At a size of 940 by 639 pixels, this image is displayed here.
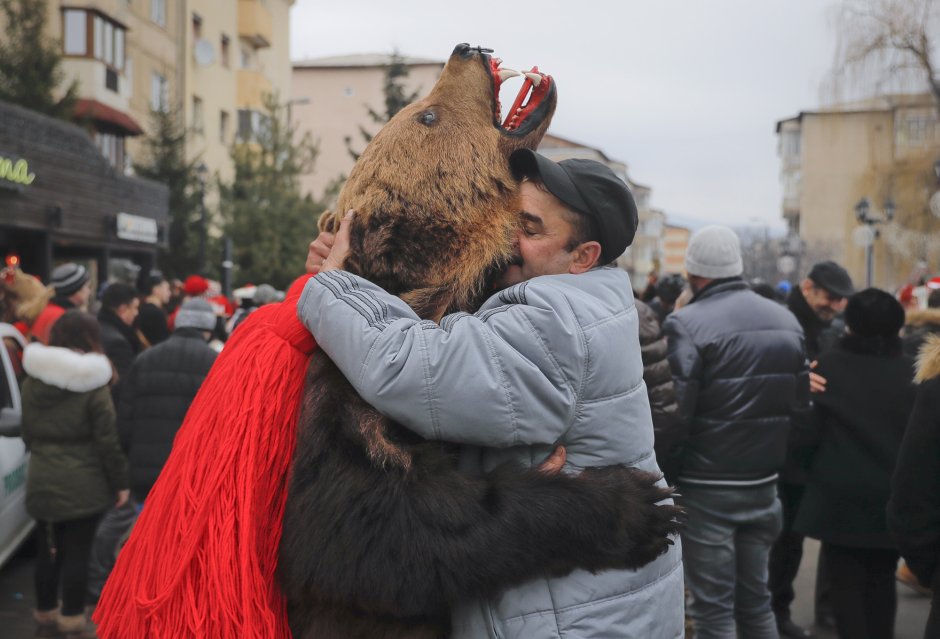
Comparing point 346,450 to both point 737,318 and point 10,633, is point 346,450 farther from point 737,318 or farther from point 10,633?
point 10,633

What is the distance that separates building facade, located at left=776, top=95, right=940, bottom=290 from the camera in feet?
86.1

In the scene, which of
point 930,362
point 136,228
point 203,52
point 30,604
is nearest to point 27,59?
point 136,228

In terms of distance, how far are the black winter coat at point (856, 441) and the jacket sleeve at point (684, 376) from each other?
31.4 inches

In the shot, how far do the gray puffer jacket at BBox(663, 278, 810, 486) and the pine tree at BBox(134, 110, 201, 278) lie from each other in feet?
72.9

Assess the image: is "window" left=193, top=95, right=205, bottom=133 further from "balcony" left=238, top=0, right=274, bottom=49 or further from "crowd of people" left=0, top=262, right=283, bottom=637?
"crowd of people" left=0, top=262, right=283, bottom=637

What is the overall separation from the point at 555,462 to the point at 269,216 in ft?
74.6

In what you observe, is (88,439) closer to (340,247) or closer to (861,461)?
(340,247)

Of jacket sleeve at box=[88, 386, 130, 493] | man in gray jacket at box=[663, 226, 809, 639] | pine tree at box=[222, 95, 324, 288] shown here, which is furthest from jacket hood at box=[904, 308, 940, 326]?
pine tree at box=[222, 95, 324, 288]

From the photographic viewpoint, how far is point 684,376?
14.5 ft

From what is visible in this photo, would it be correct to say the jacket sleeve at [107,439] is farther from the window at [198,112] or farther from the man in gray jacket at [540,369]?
the window at [198,112]

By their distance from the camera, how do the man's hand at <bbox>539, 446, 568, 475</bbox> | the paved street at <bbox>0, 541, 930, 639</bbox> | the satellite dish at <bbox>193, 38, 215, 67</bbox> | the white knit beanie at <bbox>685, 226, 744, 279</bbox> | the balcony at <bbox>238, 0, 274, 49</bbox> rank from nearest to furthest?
the man's hand at <bbox>539, 446, 568, 475</bbox> < the white knit beanie at <bbox>685, 226, 744, 279</bbox> < the paved street at <bbox>0, 541, 930, 639</bbox> < the satellite dish at <bbox>193, 38, 215, 67</bbox> < the balcony at <bbox>238, 0, 274, 49</bbox>

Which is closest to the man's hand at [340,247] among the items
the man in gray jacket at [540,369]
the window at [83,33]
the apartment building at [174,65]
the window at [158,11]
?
the man in gray jacket at [540,369]

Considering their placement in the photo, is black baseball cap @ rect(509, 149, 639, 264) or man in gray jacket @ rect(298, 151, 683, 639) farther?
black baseball cap @ rect(509, 149, 639, 264)

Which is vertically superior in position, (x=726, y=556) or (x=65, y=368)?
(x=65, y=368)
